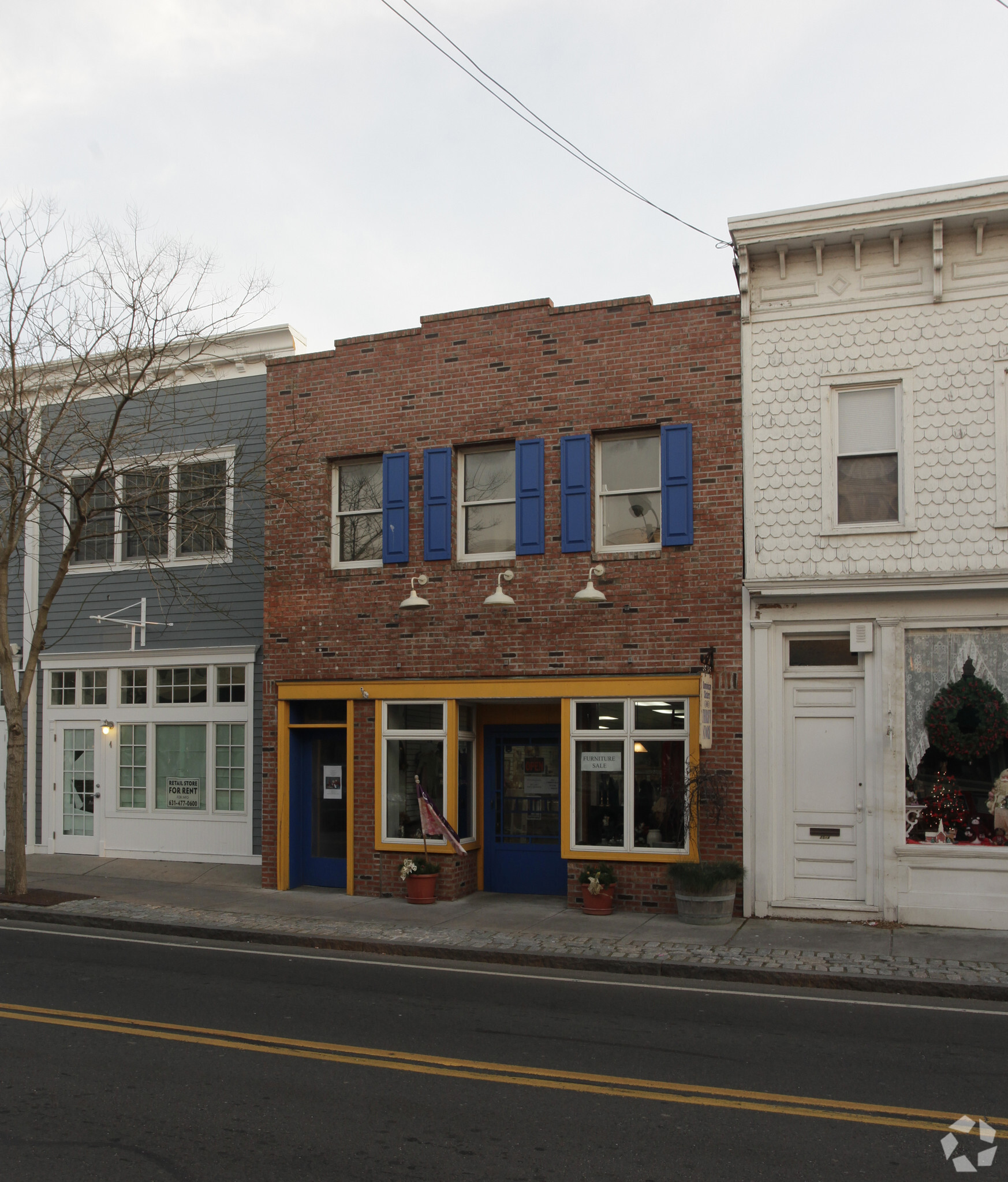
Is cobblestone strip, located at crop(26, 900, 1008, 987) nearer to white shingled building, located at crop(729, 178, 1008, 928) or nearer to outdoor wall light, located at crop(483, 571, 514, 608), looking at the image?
white shingled building, located at crop(729, 178, 1008, 928)

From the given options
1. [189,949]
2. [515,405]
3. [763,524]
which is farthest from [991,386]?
[189,949]

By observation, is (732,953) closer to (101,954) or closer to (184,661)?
(101,954)

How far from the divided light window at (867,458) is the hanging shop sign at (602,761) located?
3764 millimetres

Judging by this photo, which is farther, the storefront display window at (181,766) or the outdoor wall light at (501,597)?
the storefront display window at (181,766)

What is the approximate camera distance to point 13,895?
543 inches

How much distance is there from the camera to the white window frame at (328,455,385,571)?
14789 millimetres

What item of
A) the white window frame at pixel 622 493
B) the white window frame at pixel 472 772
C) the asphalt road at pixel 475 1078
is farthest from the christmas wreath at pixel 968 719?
the white window frame at pixel 472 772

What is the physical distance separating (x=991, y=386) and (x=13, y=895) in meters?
→ 13.1

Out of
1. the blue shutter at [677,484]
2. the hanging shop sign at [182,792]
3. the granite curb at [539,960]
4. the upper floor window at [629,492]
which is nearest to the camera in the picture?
the granite curb at [539,960]

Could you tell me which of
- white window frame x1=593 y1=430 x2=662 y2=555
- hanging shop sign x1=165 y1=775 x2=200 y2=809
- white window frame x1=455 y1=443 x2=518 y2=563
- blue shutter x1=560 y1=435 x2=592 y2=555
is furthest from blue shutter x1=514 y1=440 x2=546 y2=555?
hanging shop sign x1=165 y1=775 x2=200 y2=809

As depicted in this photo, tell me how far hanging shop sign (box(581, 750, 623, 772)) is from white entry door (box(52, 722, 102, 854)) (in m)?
8.34

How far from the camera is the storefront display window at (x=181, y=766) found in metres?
16.6

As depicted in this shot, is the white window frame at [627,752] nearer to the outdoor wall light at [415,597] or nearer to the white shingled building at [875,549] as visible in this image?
the white shingled building at [875,549]

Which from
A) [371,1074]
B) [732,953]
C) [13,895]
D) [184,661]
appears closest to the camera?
[371,1074]
